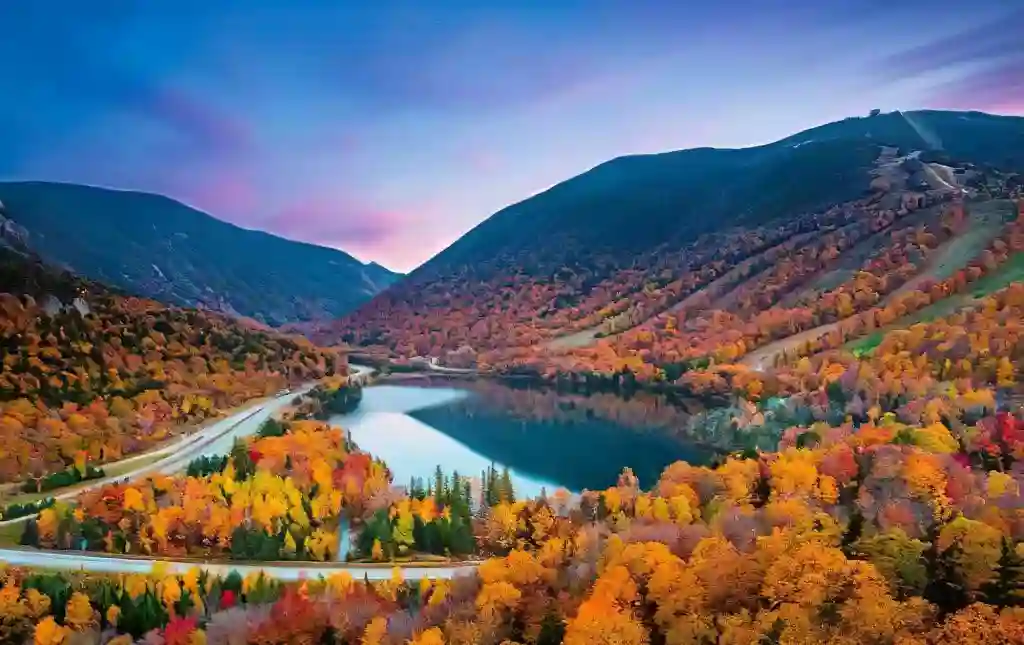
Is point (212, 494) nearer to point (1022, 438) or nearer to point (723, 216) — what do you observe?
point (1022, 438)

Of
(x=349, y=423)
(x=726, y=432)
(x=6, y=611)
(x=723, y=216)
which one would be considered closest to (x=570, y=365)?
(x=349, y=423)

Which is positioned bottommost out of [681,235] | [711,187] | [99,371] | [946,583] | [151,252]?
[946,583]

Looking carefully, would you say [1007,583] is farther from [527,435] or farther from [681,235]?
[681,235]

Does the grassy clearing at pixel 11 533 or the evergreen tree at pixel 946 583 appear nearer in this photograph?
the evergreen tree at pixel 946 583

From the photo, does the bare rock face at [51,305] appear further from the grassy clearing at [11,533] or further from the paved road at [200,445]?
the grassy clearing at [11,533]

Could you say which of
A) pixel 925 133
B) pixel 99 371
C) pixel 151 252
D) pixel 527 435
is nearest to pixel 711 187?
pixel 925 133

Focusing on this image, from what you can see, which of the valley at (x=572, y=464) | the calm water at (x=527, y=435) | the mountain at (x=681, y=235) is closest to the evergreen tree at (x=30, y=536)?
the valley at (x=572, y=464)

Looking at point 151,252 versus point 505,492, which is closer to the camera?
point 505,492
